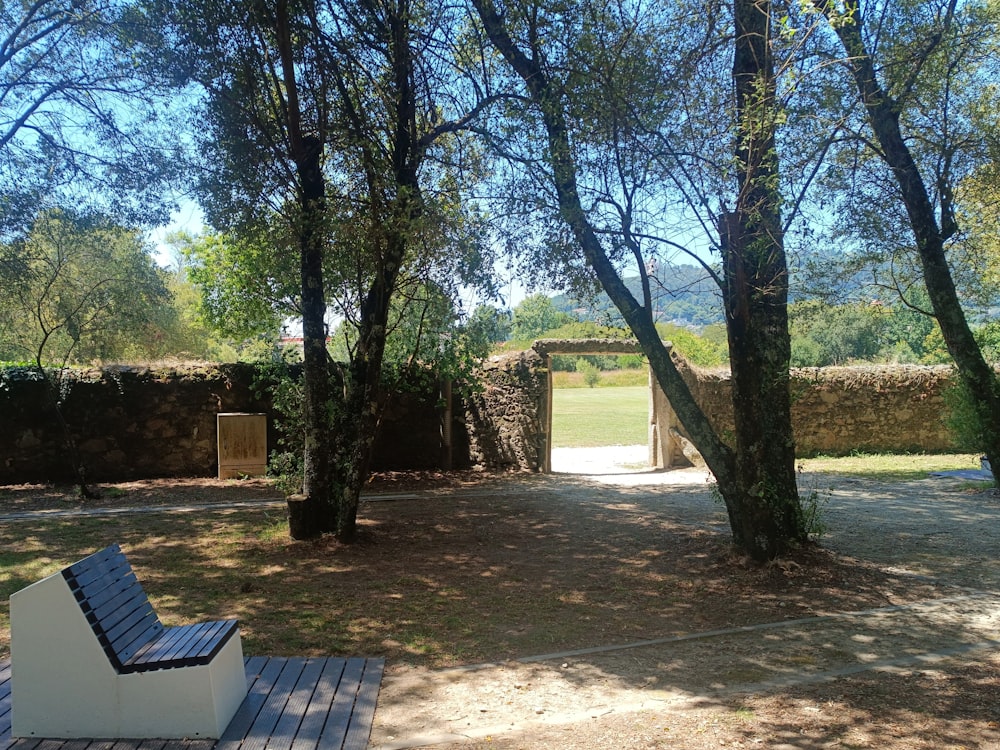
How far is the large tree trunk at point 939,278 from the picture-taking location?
8.78m

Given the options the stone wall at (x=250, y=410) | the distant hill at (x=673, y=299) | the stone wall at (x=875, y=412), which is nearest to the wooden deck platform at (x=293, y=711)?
the distant hill at (x=673, y=299)

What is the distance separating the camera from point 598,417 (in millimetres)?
27078

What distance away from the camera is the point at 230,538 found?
784cm

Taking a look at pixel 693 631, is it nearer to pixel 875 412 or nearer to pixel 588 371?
pixel 875 412

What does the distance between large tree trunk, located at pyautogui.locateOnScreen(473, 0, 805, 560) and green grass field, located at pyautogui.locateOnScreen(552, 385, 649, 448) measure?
11498 mm

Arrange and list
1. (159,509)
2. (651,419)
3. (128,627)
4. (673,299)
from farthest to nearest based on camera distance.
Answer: (651,419), (159,509), (673,299), (128,627)

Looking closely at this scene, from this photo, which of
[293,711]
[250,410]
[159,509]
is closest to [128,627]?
[293,711]

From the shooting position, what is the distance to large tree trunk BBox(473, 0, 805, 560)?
19.9 feet

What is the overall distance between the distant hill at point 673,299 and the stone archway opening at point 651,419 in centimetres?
525

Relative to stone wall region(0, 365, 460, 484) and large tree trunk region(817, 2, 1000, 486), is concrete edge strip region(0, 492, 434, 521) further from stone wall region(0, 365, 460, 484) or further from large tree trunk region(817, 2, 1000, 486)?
large tree trunk region(817, 2, 1000, 486)

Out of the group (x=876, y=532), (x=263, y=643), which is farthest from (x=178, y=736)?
(x=876, y=532)

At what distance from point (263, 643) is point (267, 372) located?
7.32 meters

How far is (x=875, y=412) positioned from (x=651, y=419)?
5.16 metres

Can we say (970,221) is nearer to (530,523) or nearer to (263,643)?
(530,523)
